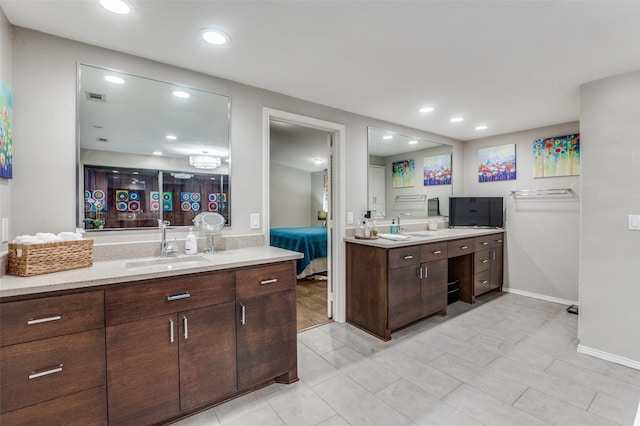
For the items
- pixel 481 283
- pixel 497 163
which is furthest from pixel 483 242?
pixel 497 163

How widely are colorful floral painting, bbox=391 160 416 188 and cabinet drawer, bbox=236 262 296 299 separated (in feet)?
7.46

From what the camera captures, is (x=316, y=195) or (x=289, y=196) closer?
(x=289, y=196)

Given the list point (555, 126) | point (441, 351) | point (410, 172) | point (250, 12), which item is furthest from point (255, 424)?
point (555, 126)

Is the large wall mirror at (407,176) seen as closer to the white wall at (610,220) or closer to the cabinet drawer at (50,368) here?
the white wall at (610,220)

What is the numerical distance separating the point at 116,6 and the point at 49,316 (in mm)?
1539

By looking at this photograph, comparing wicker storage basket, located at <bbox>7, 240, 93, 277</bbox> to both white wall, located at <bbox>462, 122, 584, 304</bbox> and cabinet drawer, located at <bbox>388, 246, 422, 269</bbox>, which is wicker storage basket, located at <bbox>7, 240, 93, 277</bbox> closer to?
cabinet drawer, located at <bbox>388, 246, 422, 269</bbox>

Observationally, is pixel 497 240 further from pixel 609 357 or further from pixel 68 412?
pixel 68 412

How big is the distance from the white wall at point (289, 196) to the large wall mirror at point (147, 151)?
5.20 meters

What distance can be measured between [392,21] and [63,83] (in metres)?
1.99

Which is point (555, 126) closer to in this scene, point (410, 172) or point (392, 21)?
point (410, 172)

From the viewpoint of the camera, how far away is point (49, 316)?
1255 millimetres

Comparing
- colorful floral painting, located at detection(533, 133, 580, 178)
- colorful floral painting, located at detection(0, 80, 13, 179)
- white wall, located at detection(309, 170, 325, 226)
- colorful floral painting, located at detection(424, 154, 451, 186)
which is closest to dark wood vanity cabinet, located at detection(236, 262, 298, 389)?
colorful floral painting, located at detection(0, 80, 13, 179)

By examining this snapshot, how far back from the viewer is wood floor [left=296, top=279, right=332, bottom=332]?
3.11 meters

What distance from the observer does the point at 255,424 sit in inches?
64.1
